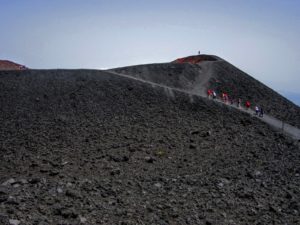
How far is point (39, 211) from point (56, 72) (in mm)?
21770

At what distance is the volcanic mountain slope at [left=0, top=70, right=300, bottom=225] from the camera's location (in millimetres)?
22625

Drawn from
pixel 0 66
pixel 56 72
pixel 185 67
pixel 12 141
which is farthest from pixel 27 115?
pixel 185 67

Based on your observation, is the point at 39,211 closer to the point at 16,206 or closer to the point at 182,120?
the point at 16,206

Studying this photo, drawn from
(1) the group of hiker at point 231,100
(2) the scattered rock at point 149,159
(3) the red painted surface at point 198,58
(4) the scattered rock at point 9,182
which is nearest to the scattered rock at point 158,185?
(2) the scattered rock at point 149,159

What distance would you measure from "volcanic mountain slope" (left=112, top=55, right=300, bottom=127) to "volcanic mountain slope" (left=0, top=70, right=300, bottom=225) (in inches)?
233

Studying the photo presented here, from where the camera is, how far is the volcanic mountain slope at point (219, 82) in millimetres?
44625

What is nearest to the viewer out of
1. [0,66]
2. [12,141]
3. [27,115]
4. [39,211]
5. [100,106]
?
[39,211]

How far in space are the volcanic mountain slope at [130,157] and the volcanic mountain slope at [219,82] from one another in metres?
5.92

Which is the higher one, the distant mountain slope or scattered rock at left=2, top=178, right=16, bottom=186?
the distant mountain slope

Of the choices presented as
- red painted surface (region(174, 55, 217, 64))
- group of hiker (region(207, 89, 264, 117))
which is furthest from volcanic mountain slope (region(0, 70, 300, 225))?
red painted surface (region(174, 55, 217, 64))

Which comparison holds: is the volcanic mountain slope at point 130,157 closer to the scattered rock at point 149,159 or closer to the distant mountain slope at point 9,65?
the scattered rock at point 149,159

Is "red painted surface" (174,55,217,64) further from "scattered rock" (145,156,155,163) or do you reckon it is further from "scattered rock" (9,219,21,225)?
"scattered rock" (9,219,21,225)

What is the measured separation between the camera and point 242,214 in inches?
924

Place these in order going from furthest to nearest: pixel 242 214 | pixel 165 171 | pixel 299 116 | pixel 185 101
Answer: pixel 299 116 < pixel 185 101 < pixel 165 171 < pixel 242 214
